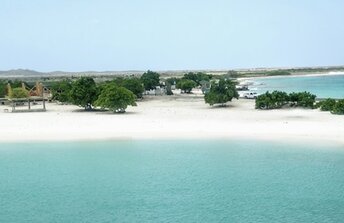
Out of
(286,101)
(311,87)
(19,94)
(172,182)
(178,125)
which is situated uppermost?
(19,94)

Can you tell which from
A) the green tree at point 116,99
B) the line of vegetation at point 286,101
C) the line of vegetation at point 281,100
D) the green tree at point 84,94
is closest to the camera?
the green tree at point 116,99

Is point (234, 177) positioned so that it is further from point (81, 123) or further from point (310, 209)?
point (81, 123)

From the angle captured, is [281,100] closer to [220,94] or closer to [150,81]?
[220,94]

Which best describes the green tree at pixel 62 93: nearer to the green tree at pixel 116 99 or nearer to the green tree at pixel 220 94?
the green tree at pixel 116 99

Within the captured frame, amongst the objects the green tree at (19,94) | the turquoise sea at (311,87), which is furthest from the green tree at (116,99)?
the turquoise sea at (311,87)

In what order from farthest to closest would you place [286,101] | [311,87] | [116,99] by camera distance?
[311,87]
[286,101]
[116,99]

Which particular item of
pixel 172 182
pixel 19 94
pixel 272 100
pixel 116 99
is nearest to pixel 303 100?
pixel 272 100
